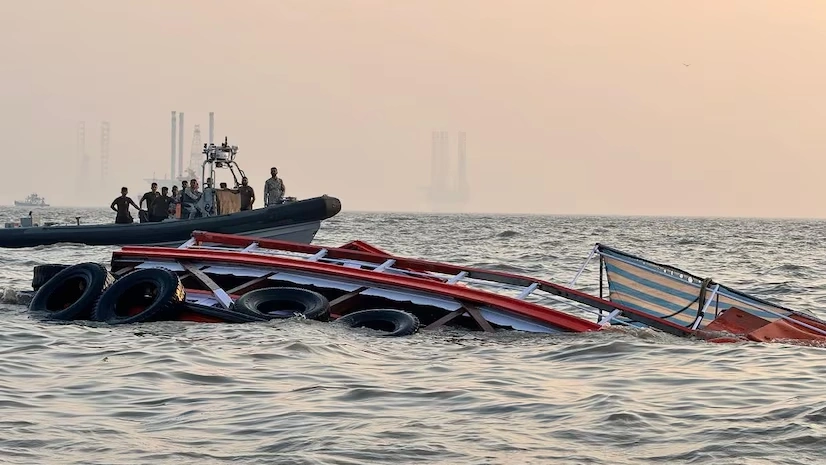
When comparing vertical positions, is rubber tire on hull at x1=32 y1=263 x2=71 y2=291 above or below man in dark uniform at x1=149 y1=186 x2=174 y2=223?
below

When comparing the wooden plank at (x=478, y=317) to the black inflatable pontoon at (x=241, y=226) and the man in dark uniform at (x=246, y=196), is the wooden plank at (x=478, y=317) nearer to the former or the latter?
the black inflatable pontoon at (x=241, y=226)

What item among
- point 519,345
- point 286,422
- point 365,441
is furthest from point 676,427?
point 519,345

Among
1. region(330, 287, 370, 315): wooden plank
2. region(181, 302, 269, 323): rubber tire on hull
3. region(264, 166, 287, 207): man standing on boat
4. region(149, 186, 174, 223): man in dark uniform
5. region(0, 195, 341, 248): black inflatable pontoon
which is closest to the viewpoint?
region(181, 302, 269, 323): rubber tire on hull

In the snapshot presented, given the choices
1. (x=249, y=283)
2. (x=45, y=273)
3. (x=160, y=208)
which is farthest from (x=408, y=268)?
(x=160, y=208)

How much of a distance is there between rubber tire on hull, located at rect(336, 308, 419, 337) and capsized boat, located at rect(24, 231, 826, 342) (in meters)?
0.01

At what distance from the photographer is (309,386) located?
8984 millimetres

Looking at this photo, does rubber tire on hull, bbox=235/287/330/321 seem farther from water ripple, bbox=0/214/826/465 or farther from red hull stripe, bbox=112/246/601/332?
red hull stripe, bbox=112/246/601/332

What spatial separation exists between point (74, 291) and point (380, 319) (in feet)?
15.0

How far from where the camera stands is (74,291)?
1480cm

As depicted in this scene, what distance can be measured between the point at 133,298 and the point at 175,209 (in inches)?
559

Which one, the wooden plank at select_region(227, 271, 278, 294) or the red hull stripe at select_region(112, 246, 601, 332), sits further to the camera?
the wooden plank at select_region(227, 271, 278, 294)

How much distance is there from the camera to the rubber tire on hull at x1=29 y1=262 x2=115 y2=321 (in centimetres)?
1380

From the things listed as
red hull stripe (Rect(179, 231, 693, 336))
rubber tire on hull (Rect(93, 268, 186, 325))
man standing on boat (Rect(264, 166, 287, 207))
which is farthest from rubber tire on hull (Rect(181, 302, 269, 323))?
man standing on boat (Rect(264, 166, 287, 207))

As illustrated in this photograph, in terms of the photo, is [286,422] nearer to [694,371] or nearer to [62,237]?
[694,371]
